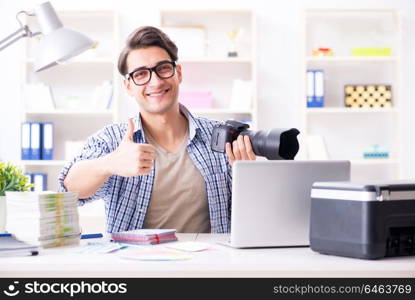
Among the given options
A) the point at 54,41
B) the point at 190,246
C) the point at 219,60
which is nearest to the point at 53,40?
the point at 54,41

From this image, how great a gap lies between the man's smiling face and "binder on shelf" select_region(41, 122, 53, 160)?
210cm

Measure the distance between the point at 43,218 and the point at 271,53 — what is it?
313cm

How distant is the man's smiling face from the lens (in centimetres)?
233

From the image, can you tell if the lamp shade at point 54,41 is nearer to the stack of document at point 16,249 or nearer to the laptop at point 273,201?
the stack of document at point 16,249

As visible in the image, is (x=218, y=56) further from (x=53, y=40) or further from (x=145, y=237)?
(x=145, y=237)

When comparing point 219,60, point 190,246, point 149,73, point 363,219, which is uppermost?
point 219,60

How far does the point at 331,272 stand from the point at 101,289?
50 cm

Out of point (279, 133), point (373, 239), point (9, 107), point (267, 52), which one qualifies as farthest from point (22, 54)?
point (373, 239)

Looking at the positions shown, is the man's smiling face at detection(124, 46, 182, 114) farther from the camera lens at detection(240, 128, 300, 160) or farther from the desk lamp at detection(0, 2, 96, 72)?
the camera lens at detection(240, 128, 300, 160)

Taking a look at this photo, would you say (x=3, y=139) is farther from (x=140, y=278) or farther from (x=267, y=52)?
(x=140, y=278)

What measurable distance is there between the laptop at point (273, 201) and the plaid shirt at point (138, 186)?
2.22 feet

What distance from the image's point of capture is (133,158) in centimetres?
186

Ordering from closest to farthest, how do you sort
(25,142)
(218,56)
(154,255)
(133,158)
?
(154,255) < (133,158) < (25,142) < (218,56)

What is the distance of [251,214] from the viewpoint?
162 centimetres
